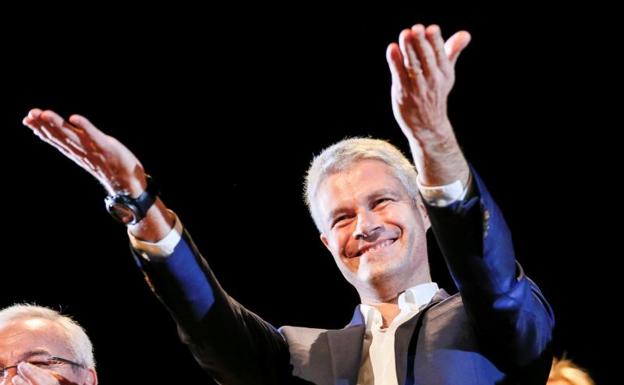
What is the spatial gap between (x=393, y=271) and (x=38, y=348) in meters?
1.12

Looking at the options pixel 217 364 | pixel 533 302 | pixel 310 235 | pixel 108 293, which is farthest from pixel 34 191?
pixel 533 302

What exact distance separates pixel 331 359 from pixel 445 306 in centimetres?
30

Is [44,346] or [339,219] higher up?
[339,219]

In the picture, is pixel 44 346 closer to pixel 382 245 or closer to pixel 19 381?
pixel 19 381

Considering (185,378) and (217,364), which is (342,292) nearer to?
(185,378)

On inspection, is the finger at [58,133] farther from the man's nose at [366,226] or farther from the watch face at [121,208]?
the man's nose at [366,226]

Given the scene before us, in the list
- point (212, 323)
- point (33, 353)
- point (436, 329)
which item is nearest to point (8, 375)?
point (33, 353)

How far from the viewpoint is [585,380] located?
2.95 m

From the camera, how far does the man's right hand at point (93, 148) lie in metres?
1.75

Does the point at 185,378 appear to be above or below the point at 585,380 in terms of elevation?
below

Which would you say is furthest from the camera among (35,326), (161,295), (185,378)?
(185,378)

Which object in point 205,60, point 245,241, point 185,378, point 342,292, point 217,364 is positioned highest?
point 205,60

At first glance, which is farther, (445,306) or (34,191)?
(34,191)

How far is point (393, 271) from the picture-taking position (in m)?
2.14
